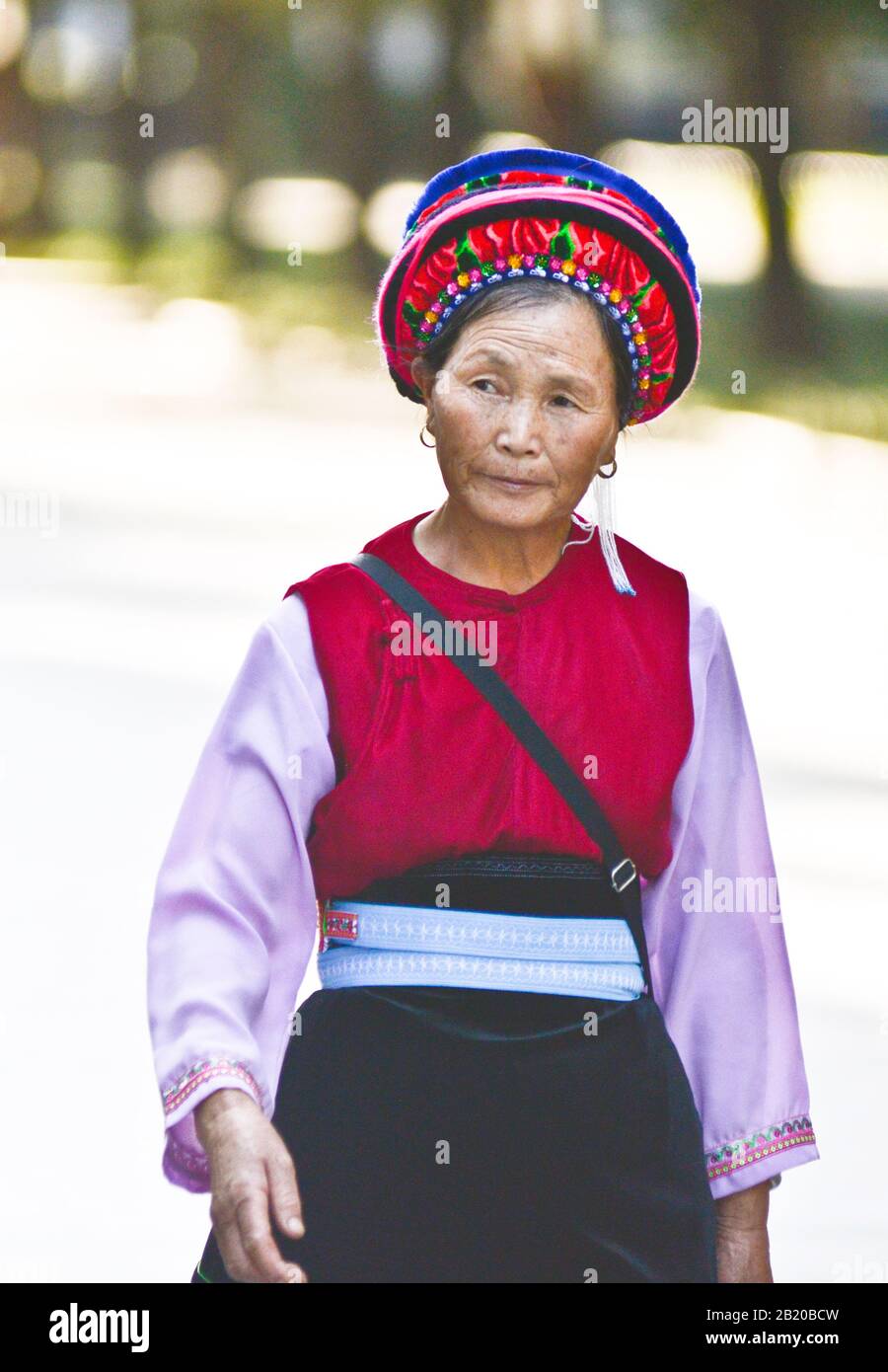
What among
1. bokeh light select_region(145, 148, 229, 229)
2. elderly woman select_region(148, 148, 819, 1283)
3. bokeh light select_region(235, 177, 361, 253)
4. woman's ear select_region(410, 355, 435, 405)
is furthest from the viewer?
bokeh light select_region(145, 148, 229, 229)

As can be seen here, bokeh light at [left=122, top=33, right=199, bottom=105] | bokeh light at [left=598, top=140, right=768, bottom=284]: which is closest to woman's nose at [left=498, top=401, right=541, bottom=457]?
bokeh light at [left=598, top=140, right=768, bottom=284]

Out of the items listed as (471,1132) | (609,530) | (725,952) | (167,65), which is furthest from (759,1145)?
(167,65)

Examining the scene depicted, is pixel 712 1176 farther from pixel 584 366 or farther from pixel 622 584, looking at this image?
pixel 584 366

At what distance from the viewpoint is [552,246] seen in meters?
2.41

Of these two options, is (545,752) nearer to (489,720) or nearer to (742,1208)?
(489,720)

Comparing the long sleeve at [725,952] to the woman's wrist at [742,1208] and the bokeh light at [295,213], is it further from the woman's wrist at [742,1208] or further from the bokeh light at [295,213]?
the bokeh light at [295,213]

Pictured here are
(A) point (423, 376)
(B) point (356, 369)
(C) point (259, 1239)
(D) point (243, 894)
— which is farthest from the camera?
(B) point (356, 369)

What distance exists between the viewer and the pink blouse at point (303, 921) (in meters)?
2.36

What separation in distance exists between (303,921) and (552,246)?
0.79m

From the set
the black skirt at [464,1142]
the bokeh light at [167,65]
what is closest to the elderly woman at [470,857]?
the black skirt at [464,1142]

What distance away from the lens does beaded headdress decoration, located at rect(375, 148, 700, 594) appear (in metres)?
2.40

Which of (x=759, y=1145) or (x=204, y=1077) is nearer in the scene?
(x=204, y=1077)

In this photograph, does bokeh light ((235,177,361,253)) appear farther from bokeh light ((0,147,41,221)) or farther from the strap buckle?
the strap buckle

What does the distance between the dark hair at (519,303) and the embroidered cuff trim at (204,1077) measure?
0.82 meters
